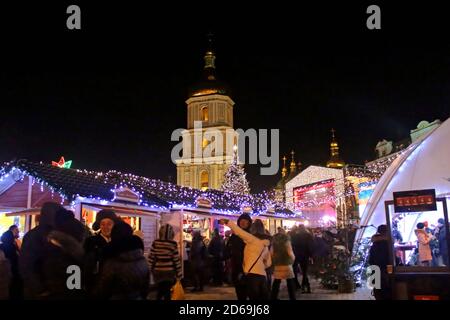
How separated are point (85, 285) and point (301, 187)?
46.7 m

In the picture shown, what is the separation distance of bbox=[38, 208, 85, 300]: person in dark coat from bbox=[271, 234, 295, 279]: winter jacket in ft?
15.2

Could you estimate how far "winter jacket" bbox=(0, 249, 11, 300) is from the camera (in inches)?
363

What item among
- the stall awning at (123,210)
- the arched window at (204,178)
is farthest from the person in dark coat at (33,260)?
the arched window at (204,178)

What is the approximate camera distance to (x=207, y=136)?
60.6 metres

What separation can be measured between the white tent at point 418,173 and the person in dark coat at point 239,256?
7694mm

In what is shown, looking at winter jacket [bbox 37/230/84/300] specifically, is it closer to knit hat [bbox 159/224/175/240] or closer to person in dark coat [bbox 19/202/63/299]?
person in dark coat [bbox 19/202/63/299]

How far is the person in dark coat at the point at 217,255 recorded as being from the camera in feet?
43.9

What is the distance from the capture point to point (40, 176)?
1126 cm

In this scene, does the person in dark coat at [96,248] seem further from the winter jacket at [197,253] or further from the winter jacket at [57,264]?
the winter jacket at [197,253]

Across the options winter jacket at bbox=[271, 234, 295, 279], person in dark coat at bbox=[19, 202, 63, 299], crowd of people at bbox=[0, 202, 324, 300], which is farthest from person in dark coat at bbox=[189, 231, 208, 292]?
person in dark coat at bbox=[19, 202, 63, 299]

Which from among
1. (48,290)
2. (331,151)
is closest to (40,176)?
(48,290)

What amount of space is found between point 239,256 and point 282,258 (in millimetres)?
1931

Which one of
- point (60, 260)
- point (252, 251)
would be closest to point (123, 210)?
point (252, 251)
